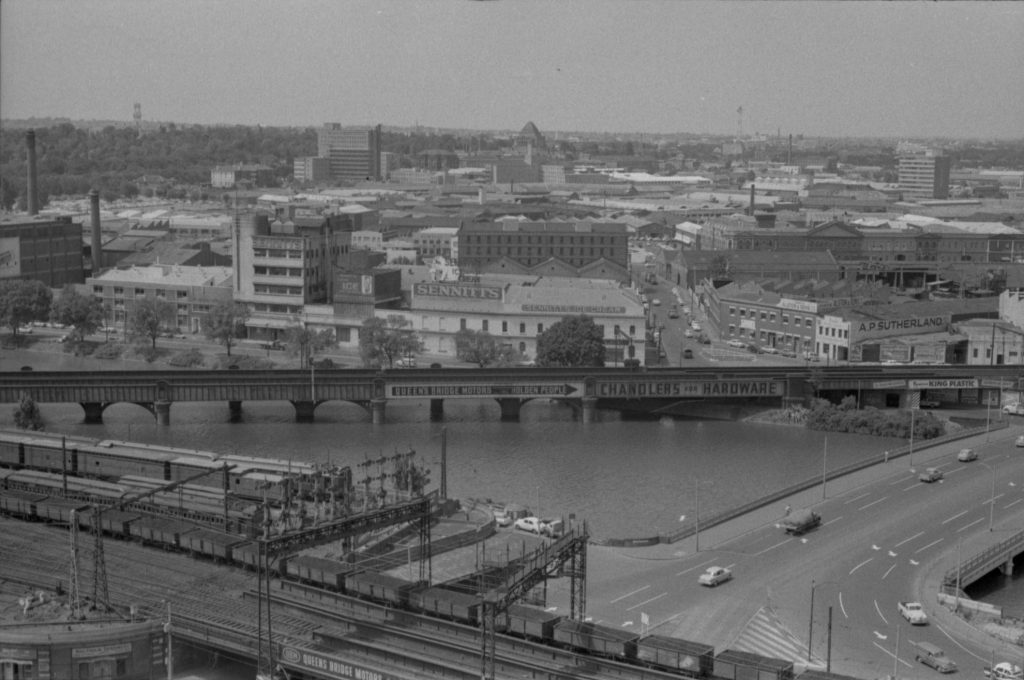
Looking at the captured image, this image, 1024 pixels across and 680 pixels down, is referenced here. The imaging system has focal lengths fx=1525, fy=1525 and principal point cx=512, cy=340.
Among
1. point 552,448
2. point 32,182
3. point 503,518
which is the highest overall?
point 32,182

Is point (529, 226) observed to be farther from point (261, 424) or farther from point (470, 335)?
point (261, 424)

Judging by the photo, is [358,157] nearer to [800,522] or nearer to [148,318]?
[148,318]

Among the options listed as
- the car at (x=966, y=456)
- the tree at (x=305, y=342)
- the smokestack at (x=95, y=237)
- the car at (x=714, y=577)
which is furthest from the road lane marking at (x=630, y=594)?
the smokestack at (x=95, y=237)

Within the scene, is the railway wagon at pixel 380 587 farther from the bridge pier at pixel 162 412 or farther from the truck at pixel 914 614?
the bridge pier at pixel 162 412

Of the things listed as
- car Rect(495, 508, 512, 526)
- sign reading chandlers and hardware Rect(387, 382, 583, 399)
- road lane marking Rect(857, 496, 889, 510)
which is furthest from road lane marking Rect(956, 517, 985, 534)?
sign reading chandlers and hardware Rect(387, 382, 583, 399)

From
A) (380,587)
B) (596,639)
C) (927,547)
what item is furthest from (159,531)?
(927,547)
